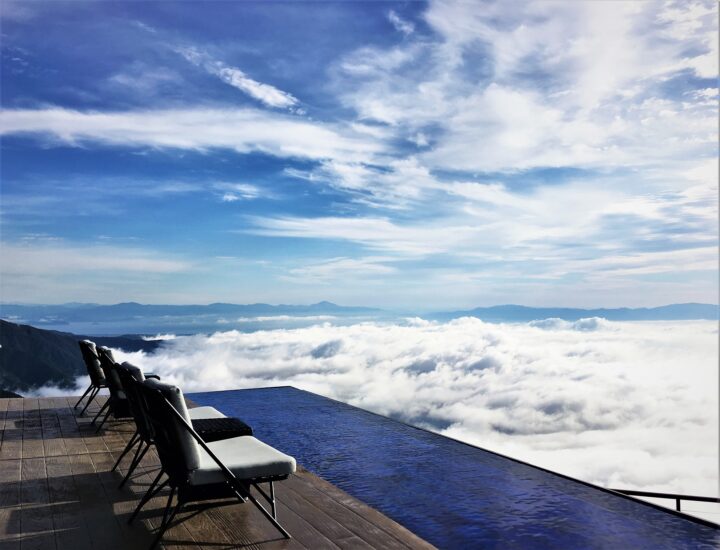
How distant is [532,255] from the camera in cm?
2370

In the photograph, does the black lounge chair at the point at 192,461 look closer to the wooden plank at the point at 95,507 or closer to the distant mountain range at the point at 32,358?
the wooden plank at the point at 95,507

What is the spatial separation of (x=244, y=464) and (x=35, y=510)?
1.49 m

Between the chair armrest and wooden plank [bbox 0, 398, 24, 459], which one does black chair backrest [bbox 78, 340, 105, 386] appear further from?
the chair armrest

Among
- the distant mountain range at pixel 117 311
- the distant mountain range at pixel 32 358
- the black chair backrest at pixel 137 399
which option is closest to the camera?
the black chair backrest at pixel 137 399

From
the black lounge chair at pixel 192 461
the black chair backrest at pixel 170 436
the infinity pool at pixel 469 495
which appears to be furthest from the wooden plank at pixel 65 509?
the infinity pool at pixel 469 495

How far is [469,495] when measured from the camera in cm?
493

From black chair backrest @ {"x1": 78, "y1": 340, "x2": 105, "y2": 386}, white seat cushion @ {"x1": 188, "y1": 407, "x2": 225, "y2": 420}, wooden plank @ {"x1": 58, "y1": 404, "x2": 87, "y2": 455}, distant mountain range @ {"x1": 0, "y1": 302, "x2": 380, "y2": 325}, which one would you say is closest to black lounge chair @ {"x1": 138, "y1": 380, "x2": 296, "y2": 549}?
white seat cushion @ {"x1": 188, "y1": 407, "x2": 225, "y2": 420}

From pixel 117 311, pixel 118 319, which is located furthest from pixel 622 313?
pixel 117 311

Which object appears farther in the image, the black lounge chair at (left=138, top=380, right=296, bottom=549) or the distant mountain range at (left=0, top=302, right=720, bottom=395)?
the distant mountain range at (left=0, top=302, right=720, bottom=395)

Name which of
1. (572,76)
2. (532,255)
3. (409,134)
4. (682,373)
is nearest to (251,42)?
(409,134)

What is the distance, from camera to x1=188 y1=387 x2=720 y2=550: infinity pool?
405 centimetres

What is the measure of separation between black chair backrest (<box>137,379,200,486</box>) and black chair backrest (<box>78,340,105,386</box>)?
153 inches

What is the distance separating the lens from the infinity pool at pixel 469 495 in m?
4.05

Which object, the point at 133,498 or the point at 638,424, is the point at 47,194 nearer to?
the point at 133,498
